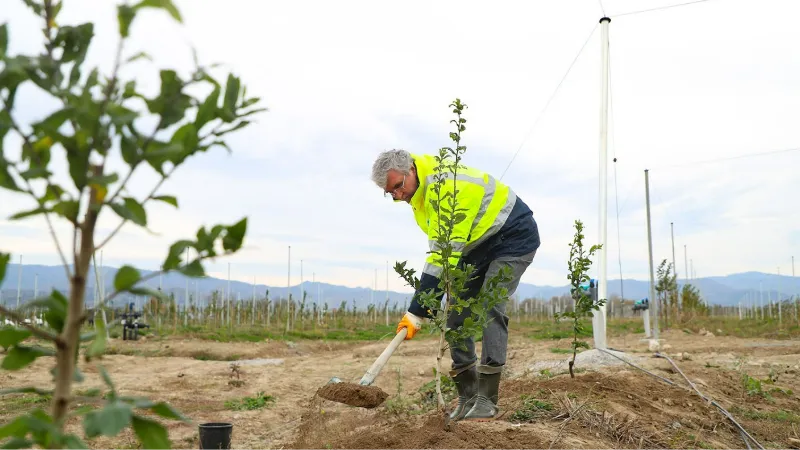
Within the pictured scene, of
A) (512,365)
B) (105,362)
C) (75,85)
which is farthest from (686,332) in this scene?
(75,85)

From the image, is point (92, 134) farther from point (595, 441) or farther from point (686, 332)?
point (686, 332)

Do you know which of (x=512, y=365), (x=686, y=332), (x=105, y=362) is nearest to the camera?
(x=512, y=365)

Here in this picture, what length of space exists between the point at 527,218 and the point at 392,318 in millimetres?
22264

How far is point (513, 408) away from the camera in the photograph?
4.20 metres

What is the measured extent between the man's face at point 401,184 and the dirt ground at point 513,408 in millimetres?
1215

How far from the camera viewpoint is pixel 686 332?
15.9m

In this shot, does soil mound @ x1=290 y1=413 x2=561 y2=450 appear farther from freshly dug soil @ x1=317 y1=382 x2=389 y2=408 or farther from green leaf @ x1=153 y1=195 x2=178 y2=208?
green leaf @ x1=153 y1=195 x2=178 y2=208

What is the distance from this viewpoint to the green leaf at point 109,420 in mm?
897

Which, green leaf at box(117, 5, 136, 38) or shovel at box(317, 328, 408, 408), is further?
shovel at box(317, 328, 408, 408)

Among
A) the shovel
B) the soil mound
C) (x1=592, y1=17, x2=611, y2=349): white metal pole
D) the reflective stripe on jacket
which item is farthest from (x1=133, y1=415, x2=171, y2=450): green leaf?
(x1=592, y1=17, x2=611, y2=349): white metal pole

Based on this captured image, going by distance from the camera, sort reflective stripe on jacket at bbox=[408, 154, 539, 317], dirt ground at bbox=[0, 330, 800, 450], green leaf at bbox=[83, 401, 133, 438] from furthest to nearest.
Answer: reflective stripe on jacket at bbox=[408, 154, 539, 317] → dirt ground at bbox=[0, 330, 800, 450] → green leaf at bbox=[83, 401, 133, 438]

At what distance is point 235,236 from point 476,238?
119 inches

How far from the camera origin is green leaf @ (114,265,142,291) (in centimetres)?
107

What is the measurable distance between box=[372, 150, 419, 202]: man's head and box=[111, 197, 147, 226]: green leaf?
294 centimetres
